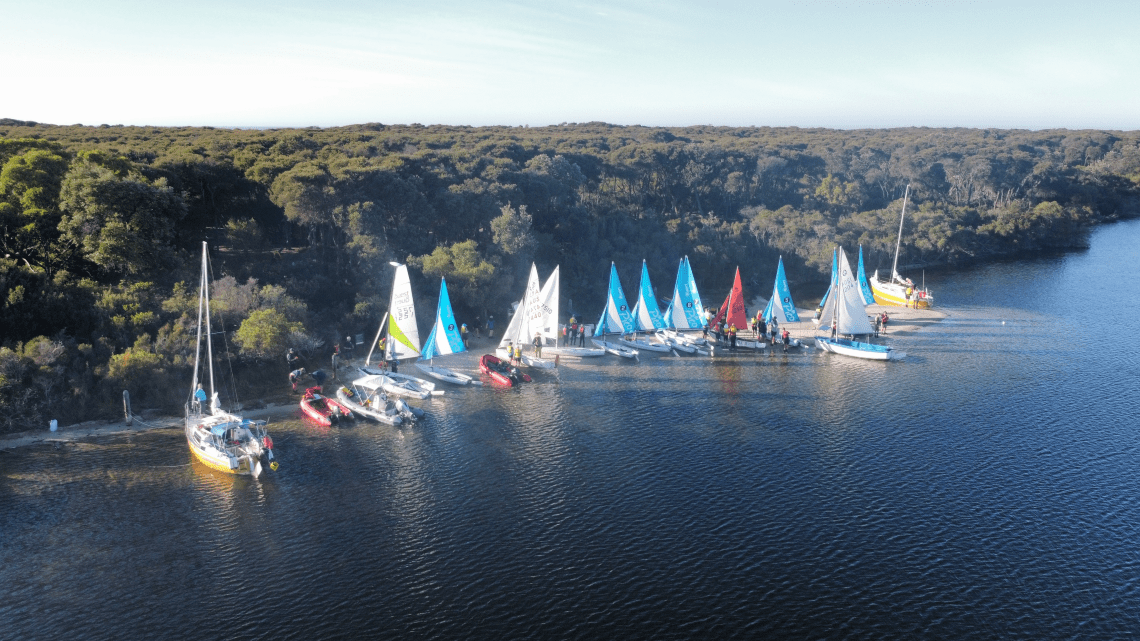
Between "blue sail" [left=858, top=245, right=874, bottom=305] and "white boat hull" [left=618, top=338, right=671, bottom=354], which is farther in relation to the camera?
"blue sail" [left=858, top=245, right=874, bottom=305]

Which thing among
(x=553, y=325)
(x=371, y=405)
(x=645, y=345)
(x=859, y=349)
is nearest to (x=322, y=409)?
(x=371, y=405)

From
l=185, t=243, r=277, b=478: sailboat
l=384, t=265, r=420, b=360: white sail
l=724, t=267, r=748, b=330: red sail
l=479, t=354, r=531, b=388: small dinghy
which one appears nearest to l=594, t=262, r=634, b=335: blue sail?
l=724, t=267, r=748, b=330: red sail

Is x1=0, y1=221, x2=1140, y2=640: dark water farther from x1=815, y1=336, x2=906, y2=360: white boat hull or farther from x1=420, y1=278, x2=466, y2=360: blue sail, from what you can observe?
x1=815, y1=336, x2=906, y2=360: white boat hull

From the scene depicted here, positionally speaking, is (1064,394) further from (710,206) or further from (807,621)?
(710,206)

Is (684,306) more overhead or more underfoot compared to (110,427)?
more overhead

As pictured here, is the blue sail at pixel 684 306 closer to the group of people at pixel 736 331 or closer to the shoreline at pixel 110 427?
the group of people at pixel 736 331

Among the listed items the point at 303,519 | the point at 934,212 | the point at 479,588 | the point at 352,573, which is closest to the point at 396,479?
the point at 303,519

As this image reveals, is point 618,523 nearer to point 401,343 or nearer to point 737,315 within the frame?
point 401,343
